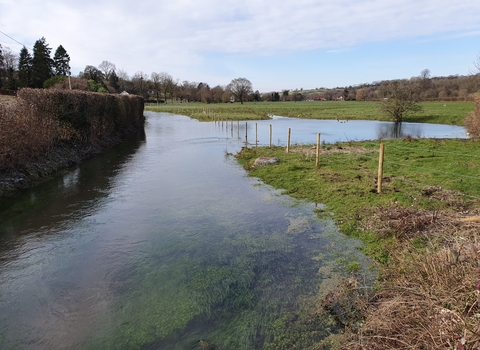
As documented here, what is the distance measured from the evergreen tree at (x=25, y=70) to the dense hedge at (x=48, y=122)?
133ft

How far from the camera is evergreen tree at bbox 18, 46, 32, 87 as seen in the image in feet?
170

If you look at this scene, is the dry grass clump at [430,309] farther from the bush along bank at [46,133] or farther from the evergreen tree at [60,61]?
the evergreen tree at [60,61]

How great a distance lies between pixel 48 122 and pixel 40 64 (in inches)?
2086

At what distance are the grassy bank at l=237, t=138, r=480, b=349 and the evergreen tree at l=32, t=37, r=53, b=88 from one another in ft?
176

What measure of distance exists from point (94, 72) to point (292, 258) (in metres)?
92.8

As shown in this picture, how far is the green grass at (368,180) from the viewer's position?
798cm

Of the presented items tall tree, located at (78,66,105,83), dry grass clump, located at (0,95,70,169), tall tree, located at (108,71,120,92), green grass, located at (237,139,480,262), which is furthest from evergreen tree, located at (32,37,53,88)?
green grass, located at (237,139,480,262)

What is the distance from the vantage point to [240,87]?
3959 inches

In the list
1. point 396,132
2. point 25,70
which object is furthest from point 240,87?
point 396,132

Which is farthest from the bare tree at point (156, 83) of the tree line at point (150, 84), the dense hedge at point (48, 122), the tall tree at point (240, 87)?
the dense hedge at point (48, 122)

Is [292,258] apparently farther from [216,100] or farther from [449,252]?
[216,100]

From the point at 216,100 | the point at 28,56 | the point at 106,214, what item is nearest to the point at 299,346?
the point at 106,214

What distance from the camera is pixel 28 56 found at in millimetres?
58125

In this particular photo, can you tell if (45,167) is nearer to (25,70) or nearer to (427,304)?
(427,304)
